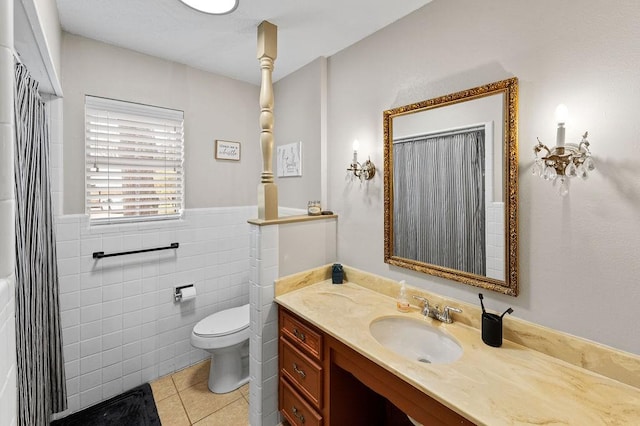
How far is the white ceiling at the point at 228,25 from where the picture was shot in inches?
62.7

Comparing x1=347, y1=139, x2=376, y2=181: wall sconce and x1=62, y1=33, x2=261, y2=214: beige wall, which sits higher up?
x1=62, y1=33, x2=261, y2=214: beige wall

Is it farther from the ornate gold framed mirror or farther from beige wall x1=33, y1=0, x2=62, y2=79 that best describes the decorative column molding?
beige wall x1=33, y1=0, x2=62, y2=79

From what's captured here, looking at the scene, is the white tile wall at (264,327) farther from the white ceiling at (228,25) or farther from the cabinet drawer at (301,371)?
the white ceiling at (228,25)

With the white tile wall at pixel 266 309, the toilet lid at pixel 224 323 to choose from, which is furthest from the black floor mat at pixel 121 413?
the white tile wall at pixel 266 309

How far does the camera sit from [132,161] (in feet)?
6.93

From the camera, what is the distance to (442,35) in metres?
1.51

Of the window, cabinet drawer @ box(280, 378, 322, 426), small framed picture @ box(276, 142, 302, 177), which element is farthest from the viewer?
small framed picture @ box(276, 142, 302, 177)

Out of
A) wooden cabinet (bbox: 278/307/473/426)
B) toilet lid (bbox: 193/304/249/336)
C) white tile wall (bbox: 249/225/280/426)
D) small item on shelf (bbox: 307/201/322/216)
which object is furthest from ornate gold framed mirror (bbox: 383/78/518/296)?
toilet lid (bbox: 193/304/249/336)

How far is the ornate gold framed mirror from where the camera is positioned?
129 cm

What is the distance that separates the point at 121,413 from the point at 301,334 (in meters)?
1.41

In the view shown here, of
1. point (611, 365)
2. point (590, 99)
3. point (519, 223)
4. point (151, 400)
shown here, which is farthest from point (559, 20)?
point (151, 400)

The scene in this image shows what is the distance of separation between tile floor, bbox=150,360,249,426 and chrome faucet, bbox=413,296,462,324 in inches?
53.5

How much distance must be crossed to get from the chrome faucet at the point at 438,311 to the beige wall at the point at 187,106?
5.94 feet

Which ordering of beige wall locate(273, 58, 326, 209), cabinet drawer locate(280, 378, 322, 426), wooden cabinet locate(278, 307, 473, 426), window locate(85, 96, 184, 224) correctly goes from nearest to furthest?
wooden cabinet locate(278, 307, 473, 426)
cabinet drawer locate(280, 378, 322, 426)
window locate(85, 96, 184, 224)
beige wall locate(273, 58, 326, 209)
